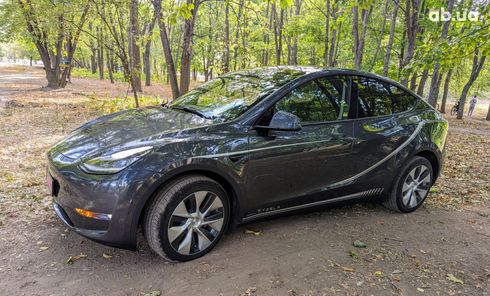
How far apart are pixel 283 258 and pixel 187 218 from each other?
94 cm

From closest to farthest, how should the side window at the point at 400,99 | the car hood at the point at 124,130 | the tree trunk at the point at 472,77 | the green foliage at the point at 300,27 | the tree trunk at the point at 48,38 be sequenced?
1. the car hood at the point at 124,130
2. the side window at the point at 400,99
3. the green foliage at the point at 300,27
4. the tree trunk at the point at 48,38
5. the tree trunk at the point at 472,77

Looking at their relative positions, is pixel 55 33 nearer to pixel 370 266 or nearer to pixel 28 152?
pixel 28 152

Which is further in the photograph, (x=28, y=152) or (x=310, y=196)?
(x=28, y=152)

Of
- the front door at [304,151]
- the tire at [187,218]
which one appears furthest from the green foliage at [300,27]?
the tire at [187,218]

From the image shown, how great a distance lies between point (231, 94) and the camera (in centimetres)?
363

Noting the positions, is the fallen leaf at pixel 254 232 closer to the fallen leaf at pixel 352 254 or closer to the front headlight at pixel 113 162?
the fallen leaf at pixel 352 254

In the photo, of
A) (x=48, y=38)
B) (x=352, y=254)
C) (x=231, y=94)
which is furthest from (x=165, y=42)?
(x=48, y=38)

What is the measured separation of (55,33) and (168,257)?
13491 millimetres

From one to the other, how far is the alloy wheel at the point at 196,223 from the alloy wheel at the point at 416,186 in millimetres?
2442

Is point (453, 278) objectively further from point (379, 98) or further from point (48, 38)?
point (48, 38)

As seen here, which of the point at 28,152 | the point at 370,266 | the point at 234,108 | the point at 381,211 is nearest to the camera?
the point at 370,266

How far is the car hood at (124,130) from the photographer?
9.34ft

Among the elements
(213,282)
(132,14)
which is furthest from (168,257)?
(132,14)

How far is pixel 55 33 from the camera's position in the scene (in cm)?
1325
